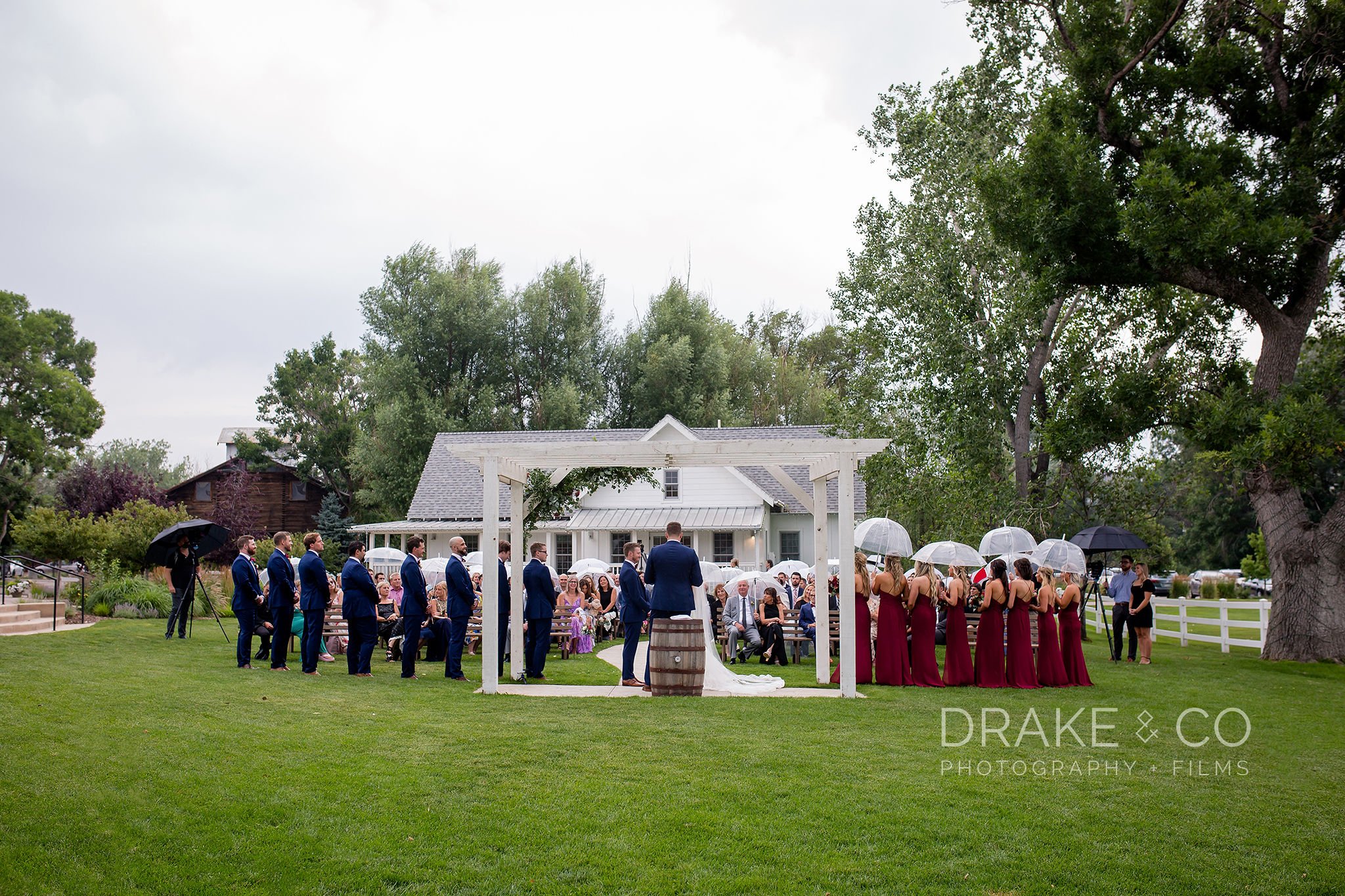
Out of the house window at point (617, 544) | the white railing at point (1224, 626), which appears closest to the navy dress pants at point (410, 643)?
the white railing at point (1224, 626)

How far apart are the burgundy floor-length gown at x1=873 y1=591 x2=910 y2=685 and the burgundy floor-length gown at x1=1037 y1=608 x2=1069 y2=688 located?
1.80 m

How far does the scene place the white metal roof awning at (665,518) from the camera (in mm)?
30094

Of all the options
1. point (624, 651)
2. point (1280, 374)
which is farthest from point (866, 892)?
point (1280, 374)

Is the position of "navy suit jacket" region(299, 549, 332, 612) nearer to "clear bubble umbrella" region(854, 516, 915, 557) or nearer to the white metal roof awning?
"clear bubble umbrella" region(854, 516, 915, 557)

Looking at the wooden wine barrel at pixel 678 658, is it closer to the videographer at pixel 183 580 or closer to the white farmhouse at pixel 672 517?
the videographer at pixel 183 580

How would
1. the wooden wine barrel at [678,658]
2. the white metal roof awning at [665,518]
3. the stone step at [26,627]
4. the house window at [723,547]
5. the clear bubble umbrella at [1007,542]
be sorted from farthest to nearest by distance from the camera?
1. the house window at [723,547]
2. the white metal roof awning at [665,518]
3. the clear bubble umbrella at [1007,542]
4. the stone step at [26,627]
5. the wooden wine barrel at [678,658]

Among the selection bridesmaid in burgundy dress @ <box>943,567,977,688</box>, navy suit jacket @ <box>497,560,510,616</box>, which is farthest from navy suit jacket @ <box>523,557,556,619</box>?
bridesmaid in burgundy dress @ <box>943,567,977,688</box>

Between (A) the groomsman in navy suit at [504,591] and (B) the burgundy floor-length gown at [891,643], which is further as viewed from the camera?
(A) the groomsman in navy suit at [504,591]

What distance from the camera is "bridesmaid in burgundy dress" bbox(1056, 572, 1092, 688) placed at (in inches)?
502

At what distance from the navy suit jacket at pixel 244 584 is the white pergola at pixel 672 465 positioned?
3332mm

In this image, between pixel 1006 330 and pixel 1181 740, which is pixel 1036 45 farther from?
pixel 1181 740

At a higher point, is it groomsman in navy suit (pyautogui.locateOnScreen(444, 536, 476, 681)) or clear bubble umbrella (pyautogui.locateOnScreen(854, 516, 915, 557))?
clear bubble umbrella (pyautogui.locateOnScreen(854, 516, 915, 557))

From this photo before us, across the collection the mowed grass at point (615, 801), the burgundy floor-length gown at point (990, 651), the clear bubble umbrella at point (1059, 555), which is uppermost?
the clear bubble umbrella at point (1059, 555)

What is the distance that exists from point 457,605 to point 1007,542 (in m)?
10.0
